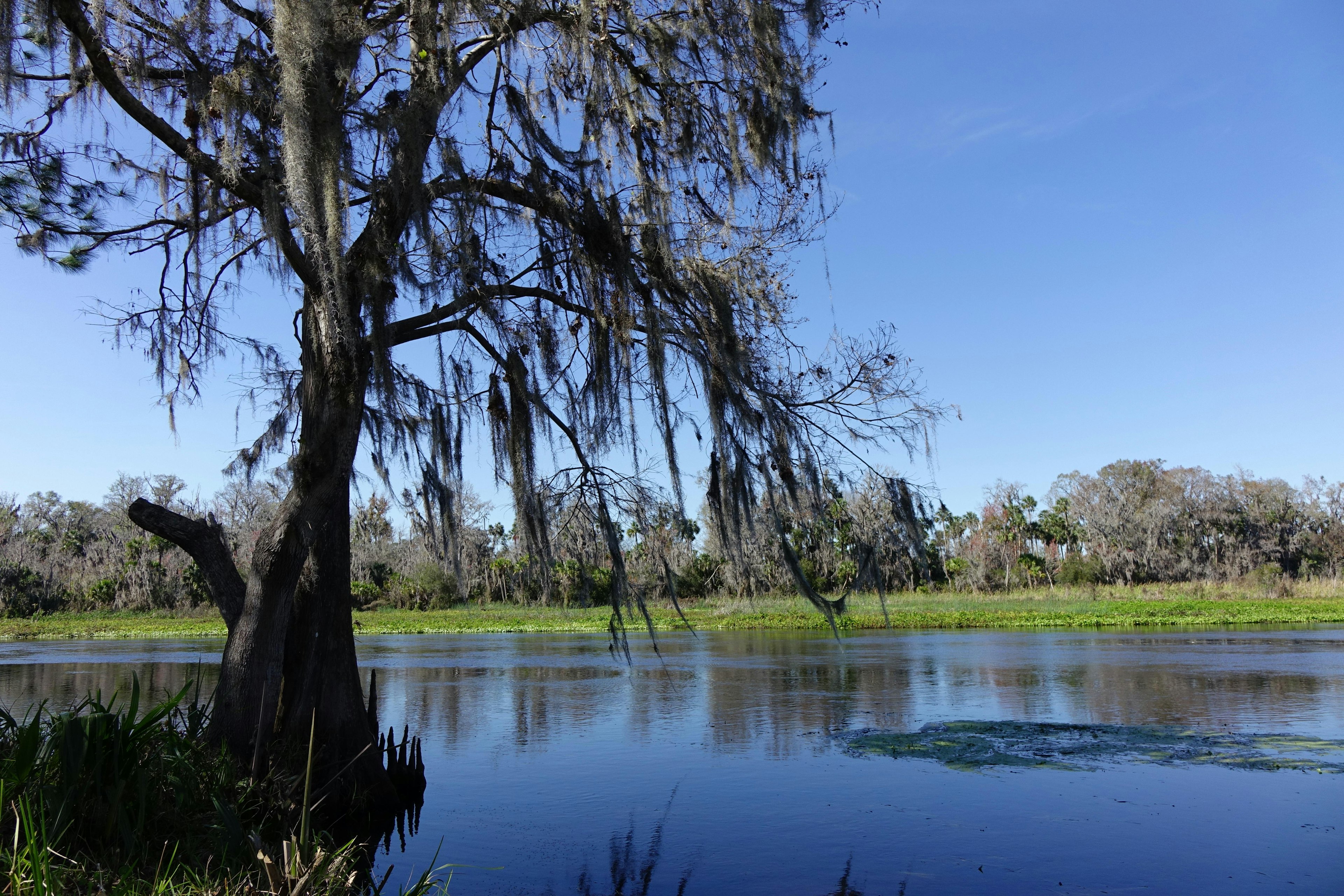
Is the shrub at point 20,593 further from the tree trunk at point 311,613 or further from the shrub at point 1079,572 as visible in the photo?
→ the shrub at point 1079,572

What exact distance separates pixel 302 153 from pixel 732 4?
2978mm

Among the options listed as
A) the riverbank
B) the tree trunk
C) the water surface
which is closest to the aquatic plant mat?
the water surface

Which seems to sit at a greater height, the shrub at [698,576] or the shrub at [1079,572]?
the shrub at [698,576]

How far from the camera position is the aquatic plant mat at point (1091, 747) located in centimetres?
872

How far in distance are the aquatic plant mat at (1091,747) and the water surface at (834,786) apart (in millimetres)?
300

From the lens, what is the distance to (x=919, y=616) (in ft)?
105

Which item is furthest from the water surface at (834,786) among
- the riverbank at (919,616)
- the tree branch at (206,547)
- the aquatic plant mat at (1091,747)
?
the riverbank at (919,616)

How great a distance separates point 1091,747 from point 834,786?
10.8 feet

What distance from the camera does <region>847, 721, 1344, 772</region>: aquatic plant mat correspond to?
8719 millimetres

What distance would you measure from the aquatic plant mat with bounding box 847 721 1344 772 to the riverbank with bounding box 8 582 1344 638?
57.9 feet

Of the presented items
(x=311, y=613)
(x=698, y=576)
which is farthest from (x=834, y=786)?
(x=698, y=576)

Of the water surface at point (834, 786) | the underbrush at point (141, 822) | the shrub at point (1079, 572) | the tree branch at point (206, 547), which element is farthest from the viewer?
the shrub at point (1079, 572)

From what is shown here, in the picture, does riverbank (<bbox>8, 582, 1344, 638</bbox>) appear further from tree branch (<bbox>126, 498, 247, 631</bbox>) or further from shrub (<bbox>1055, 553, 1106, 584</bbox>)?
tree branch (<bbox>126, 498, 247, 631</bbox>)

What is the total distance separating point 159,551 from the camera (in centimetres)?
4266
